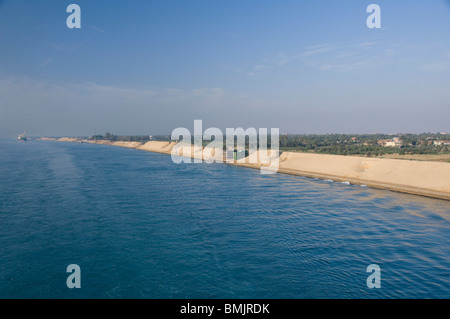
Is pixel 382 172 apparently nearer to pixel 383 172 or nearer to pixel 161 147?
pixel 383 172

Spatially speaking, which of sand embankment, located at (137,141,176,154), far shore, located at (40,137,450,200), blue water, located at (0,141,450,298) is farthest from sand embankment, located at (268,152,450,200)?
sand embankment, located at (137,141,176,154)

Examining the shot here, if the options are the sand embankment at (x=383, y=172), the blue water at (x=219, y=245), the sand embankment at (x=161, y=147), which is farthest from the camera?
the sand embankment at (x=161, y=147)

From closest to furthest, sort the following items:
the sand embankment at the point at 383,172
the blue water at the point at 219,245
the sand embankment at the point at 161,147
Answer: the blue water at the point at 219,245
the sand embankment at the point at 383,172
the sand embankment at the point at 161,147

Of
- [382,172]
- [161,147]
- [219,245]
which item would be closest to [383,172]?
[382,172]

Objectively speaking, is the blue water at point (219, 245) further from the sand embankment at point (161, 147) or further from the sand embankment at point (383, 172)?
the sand embankment at point (161, 147)

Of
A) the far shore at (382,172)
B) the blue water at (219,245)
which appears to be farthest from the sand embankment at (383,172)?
the blue water at (219,245)
